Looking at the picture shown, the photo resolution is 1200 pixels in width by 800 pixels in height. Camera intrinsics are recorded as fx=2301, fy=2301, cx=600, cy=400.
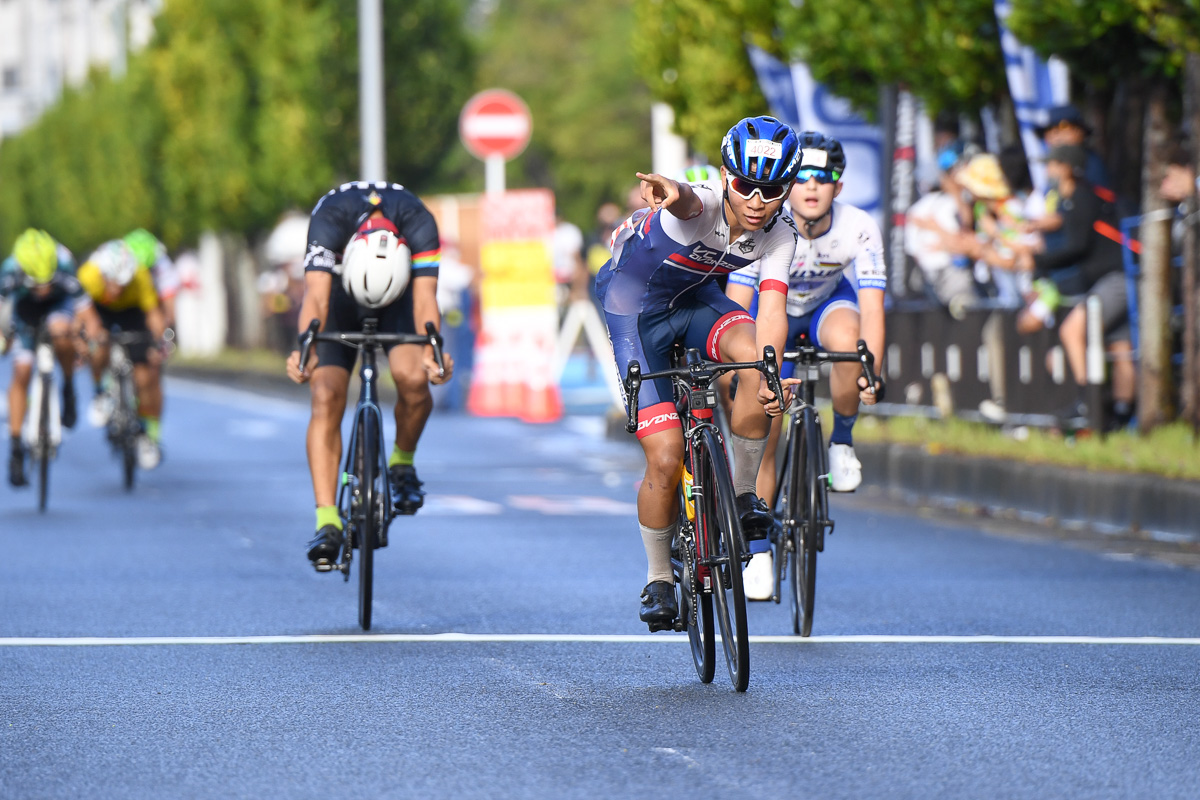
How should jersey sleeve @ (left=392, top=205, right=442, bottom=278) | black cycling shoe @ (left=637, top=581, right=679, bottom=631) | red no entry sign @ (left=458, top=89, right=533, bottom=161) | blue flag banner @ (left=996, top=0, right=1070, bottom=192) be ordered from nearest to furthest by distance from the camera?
black cycling shoe @ (left=637, top=581, right=679, bottom=631)
jersey sleeve @ (left=392, top=205, right=442, bottom=278)
blue flag banner @ (left=996, top=0, right=1070, bottom=192)
red no entry sign @ (left=458, top=89, right=533, bottom=161)

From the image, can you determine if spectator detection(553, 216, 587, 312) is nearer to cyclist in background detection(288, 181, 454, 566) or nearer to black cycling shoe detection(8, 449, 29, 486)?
black cycling shoe detection(8, 449, 29, 486)

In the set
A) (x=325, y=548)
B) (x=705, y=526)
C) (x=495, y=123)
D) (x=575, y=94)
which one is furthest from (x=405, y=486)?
(x=575, y=94)

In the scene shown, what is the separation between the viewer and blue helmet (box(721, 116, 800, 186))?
24.6 ft

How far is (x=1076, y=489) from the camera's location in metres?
13.6

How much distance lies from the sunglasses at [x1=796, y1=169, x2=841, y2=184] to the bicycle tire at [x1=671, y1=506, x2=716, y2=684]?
2240 millimetres

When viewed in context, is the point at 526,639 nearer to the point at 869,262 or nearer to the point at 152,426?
the point at 869,262

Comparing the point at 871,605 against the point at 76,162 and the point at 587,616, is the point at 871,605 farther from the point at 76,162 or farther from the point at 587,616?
the point at 76,162

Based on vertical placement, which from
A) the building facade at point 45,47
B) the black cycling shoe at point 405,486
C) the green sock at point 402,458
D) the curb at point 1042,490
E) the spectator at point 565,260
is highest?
the building facade at point 45,47

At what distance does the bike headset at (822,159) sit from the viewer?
9570 millimetres

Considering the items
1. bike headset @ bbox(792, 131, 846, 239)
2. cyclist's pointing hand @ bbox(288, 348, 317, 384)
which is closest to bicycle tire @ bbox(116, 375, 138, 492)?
cyclist's pointing hand @ bbox(288, 348, 317, 384)

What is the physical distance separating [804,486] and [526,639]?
4.18 ft

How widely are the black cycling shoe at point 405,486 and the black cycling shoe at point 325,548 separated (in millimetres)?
727

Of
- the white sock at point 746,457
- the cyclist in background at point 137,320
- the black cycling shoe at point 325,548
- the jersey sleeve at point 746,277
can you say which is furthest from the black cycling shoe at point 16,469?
the white sock at point 746,457

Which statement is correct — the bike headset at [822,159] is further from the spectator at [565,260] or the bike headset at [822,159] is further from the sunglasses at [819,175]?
the spectator at [565,260]
